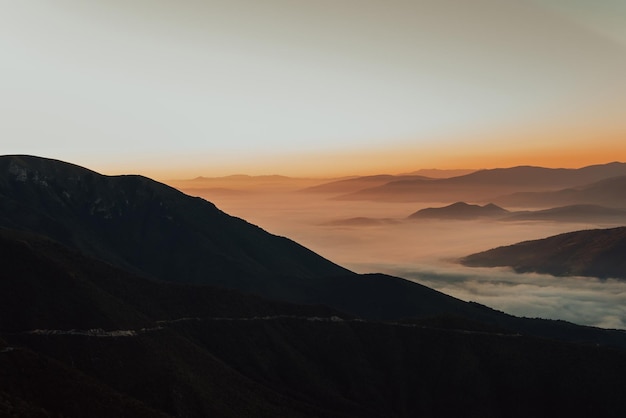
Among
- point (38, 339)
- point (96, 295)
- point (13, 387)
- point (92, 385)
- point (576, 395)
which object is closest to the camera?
point (13, 387)

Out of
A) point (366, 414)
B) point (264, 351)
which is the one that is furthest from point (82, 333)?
point (366, 414)

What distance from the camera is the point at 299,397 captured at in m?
174

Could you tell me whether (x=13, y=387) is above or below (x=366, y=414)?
above

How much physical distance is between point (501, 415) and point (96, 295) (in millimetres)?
132063

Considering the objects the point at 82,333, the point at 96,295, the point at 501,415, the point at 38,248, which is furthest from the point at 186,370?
the point at 501,415

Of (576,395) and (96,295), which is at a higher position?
(96,295)

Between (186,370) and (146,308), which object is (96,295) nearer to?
(146,308)

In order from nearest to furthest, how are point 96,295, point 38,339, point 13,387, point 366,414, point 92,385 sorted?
point 13,387
point 92,385
point 38,339
point 96,295
point 366,414

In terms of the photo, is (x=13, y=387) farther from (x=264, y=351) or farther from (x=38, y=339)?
(x=264, y=351)

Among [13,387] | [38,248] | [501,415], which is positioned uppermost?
[38,248]

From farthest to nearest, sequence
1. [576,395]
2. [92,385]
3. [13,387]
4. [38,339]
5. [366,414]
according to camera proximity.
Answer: [576,395], [366,414], [38,339], [92,385], [13,387]

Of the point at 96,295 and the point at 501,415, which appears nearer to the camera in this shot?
the point at 96,295

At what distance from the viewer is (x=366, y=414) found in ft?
577

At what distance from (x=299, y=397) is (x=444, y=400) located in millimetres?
52624
